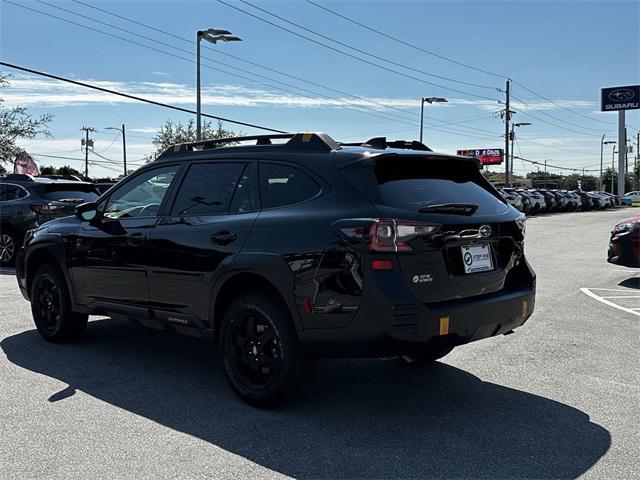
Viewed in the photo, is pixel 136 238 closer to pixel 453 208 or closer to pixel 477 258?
pixel 453 208

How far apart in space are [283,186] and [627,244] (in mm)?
7365

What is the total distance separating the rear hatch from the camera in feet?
12.7

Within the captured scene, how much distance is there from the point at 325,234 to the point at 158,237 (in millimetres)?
1657

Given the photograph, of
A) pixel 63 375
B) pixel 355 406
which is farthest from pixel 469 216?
pixel 63 375

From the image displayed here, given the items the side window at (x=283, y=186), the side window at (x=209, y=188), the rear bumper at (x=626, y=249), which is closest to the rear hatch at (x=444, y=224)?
the side window at (x=283, y=186)

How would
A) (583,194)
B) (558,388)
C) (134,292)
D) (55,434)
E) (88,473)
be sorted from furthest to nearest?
(583,194) < (134,292) < (558,388) < (55,434) < (88,473)

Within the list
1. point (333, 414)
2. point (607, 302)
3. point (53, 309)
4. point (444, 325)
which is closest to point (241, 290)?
point (333, 414)

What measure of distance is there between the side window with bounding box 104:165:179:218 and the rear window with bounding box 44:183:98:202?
267 inches

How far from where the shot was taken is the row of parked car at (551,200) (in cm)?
3773

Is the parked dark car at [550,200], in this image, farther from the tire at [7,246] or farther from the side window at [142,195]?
the side window at [142,195]

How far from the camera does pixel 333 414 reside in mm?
4258

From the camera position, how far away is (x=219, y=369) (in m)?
5.29

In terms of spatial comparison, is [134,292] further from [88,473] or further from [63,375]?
[88,473]

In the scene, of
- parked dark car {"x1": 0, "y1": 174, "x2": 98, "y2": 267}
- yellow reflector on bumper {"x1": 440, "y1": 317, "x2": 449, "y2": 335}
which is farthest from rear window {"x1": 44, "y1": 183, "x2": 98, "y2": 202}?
yellow reflector on bumper {"x1": 440, "y1": 317, "x2": 449, "y2": 335}
